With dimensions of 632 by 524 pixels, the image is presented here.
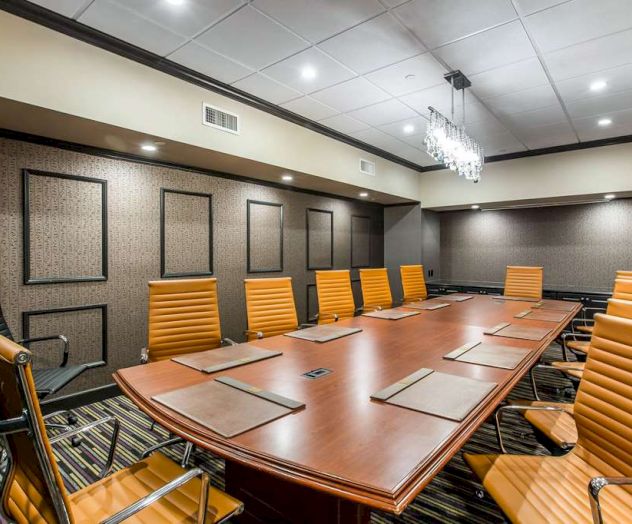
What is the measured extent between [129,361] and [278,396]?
2595 millimetres

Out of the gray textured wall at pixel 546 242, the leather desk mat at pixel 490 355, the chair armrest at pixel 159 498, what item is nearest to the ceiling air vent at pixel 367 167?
the gray textured wall at pixel 546 242

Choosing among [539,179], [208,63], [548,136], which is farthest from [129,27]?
[539,179]

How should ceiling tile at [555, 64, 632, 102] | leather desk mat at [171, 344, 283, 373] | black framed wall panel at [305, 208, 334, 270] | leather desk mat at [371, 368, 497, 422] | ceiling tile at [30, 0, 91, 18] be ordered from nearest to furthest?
1. leather desk mat at [371, 368, 497, 422]
2. leather desk mat at [171, 344, 283, 373]
3. ceiling tile at [30, 0, 91, 18]
4. ceiling tile at [555, 64, 632, 102]
5. black framed wall panel at [305, 208, 334, 270]

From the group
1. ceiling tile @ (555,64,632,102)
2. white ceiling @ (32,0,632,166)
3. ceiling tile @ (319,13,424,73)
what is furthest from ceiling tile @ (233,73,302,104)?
ceiling tile @ (555,64,632,102)

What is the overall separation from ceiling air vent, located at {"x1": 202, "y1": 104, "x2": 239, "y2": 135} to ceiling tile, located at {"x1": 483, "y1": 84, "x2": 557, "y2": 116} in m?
2.38

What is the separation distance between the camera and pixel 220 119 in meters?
3.28

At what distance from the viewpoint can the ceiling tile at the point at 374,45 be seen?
2.42 meters

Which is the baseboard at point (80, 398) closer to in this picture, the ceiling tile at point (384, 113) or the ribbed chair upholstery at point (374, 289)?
the ribbed chair upholstery at point (374, 289)

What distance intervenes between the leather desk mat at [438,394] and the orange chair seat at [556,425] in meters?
0.40

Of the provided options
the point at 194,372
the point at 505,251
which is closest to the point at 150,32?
the point at 194,372

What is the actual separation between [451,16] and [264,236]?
3.02m

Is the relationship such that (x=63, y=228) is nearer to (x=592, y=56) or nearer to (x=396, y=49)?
(x=396, y=49)

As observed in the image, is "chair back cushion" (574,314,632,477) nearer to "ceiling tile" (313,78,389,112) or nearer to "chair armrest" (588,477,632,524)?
"chair armrest" (588,477,632,524)

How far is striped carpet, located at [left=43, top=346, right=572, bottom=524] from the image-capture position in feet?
6.18
